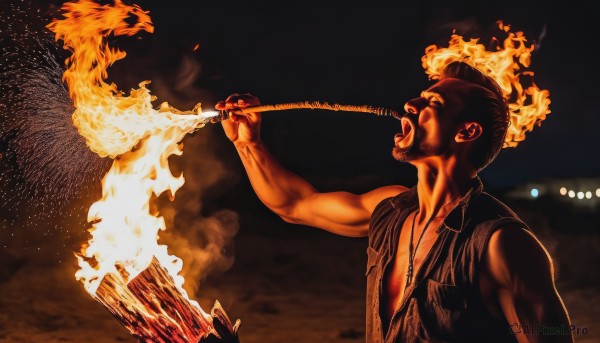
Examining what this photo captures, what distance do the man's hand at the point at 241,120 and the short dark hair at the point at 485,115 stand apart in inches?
42.4

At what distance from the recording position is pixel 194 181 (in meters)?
11.1

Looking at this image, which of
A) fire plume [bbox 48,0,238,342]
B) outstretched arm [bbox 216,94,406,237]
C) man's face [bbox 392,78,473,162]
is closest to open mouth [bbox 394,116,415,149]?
man's face [bbox 392,78,473,162]

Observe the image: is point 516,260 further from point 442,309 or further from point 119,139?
point 119,139

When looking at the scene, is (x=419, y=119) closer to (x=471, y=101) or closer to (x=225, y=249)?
(x=471, y=101)

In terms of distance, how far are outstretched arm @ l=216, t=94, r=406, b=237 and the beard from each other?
559mm

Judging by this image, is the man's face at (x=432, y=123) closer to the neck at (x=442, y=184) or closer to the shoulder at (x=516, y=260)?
the neck at (x=442, y=184)

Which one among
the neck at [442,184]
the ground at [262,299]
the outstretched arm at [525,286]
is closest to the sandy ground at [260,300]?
the ground at [262,299]

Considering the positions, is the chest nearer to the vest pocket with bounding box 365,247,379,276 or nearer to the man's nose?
the vest pocket with bounding box 365,247,379,276

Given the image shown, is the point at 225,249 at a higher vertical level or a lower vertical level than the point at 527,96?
higher

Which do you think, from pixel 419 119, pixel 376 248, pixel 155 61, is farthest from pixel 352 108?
pixel 155 61

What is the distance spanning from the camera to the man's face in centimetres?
260

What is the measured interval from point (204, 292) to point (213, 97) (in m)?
4.37

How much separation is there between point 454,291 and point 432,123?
67cm

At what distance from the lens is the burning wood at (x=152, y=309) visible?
2.63m
